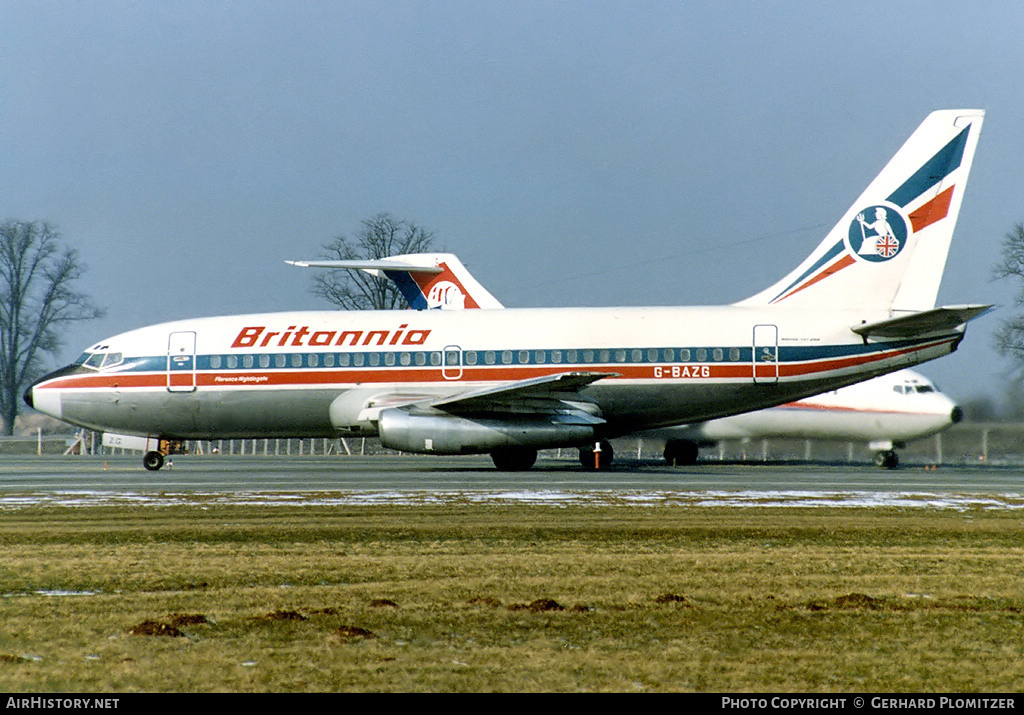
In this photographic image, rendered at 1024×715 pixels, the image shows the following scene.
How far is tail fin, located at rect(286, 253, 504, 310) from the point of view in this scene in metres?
45.3

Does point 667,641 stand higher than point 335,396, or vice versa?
point 335,396

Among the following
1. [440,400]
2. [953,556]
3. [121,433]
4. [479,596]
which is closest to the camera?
[479,596]

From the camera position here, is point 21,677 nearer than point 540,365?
Yes

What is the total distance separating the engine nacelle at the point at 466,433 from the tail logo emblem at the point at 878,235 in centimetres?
821

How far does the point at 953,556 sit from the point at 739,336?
55.1 feet

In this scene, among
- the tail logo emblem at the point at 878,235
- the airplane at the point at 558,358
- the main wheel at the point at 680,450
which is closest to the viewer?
the airplane at the point at 558,358

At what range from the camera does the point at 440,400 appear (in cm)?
2800

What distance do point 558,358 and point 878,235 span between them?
28.1 ft

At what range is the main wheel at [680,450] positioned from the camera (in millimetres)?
38156

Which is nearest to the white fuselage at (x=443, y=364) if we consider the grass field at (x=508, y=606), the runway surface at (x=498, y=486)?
the runway surface at (x=498, y=486)

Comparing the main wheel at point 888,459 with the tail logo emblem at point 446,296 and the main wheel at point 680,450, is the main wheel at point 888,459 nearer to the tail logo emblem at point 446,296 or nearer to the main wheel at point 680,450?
the main wheel at point 680,450

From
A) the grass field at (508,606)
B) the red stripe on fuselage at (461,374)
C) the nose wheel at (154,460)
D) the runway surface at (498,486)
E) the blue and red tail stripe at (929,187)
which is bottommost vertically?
the grass field at (508,606)
